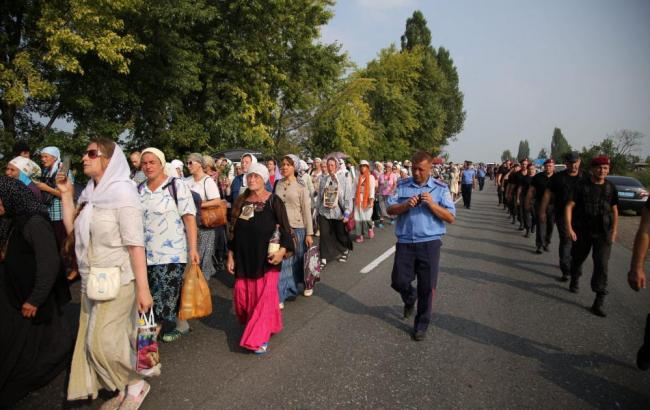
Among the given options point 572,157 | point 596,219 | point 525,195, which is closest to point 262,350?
point 596,219

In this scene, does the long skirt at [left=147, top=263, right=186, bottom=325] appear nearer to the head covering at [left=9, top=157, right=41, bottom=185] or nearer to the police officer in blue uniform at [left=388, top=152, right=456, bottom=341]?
the police officer in blue uniform at [left=388, top=152, right=456, bottom=341]

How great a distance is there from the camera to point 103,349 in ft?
9.24

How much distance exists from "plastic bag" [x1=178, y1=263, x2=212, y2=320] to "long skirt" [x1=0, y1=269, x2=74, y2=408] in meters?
0.96

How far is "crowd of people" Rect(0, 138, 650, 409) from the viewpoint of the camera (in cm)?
286

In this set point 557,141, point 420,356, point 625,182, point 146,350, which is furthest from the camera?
Answer: point 557,141

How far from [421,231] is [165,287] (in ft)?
8.62

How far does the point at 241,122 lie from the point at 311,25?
21.6 feet

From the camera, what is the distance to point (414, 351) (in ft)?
13.3

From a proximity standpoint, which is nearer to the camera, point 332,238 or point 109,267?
→ point 109,267

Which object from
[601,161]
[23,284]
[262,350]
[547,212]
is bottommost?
[262,350]

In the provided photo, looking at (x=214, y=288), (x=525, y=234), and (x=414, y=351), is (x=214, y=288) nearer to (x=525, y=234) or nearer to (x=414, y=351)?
(x=414, y=351)

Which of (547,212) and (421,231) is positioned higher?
(421,231)

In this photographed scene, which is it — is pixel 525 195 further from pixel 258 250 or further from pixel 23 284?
pixel 23 284

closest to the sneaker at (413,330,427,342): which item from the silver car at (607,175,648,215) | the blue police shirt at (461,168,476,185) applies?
the blue police shirt at (461,168,476,185)
